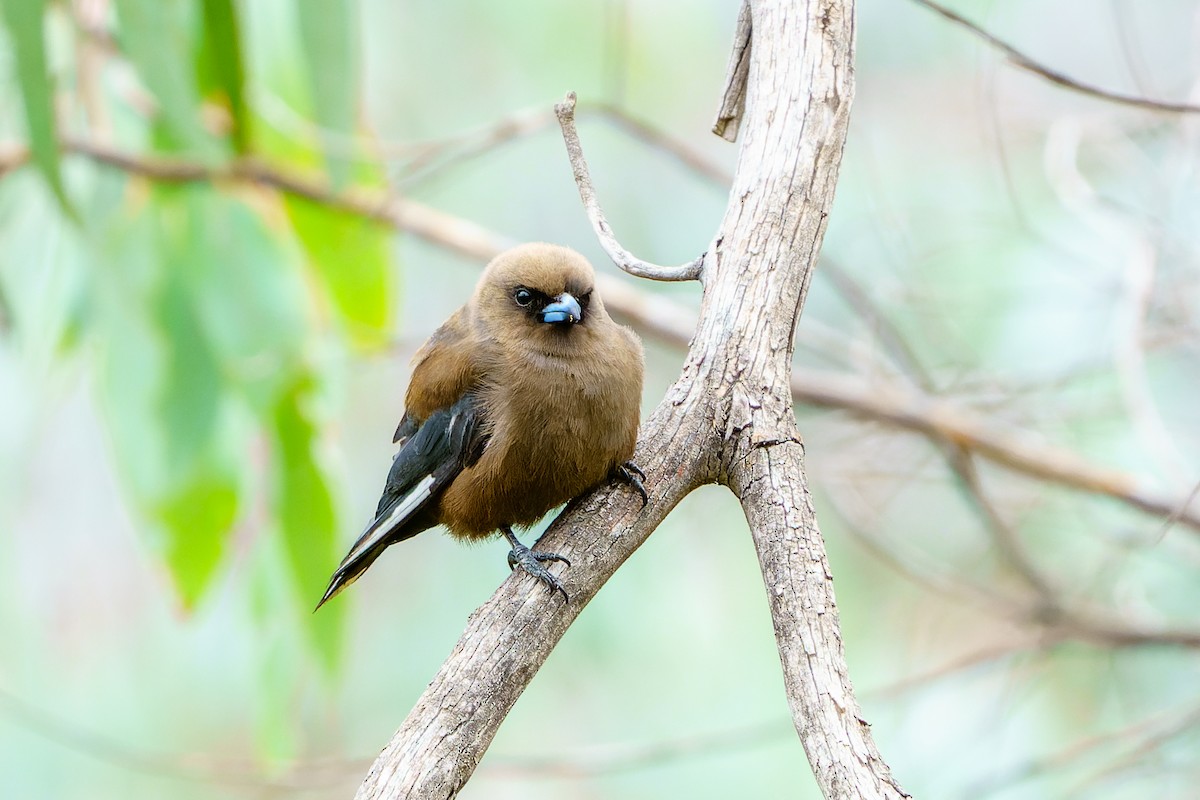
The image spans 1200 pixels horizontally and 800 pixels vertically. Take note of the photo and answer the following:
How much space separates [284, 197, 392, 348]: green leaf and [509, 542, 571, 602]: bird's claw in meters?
2.49

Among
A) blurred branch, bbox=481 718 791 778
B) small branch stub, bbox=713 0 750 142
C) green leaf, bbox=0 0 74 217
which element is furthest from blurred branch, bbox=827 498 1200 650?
green leaf, bbox=0 0 74 217

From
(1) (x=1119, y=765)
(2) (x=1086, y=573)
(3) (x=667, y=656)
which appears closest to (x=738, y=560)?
Answer: (3) (x=667, y=656)

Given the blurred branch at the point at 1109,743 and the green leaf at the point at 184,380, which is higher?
the green leaf at the point at 184,380

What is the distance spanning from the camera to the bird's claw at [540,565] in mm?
2023

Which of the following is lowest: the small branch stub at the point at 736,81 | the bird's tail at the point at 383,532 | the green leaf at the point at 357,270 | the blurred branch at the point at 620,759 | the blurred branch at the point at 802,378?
the blurred branch at the point at 620,759

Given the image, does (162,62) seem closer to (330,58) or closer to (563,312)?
(330,58)

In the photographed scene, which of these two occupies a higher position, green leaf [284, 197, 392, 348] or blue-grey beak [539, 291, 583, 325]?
blue-grey beak [539, 291, 583, 325]

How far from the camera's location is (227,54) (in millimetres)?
3650

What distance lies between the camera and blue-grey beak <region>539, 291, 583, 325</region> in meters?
2.61

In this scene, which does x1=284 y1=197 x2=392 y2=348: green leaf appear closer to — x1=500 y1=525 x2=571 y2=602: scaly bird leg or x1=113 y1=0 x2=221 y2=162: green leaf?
x1=113 y1=0 x2=221 y2=162: green leaf

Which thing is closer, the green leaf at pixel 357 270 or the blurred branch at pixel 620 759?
the blurred branch at pixel 620 759

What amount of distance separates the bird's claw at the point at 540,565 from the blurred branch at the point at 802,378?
5.11 feet

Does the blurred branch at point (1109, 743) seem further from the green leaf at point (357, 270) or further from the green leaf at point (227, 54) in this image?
the green leaf at point (227, 54)

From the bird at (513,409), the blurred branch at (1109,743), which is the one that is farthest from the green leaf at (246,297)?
the blurred branch at (1109,743)
